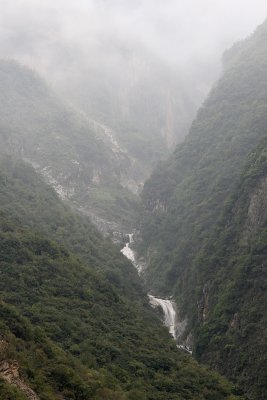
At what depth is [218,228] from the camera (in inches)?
4555

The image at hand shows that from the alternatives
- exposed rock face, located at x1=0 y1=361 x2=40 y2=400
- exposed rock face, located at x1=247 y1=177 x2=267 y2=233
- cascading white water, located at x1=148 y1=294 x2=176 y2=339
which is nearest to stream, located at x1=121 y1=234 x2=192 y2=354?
cascading white water, located at x1=148 y1=294 x2=176 y2=339

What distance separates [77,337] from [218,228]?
156 ft

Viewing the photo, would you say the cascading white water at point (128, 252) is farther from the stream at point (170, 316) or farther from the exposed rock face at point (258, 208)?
the exposed rock face at point (258, 208)

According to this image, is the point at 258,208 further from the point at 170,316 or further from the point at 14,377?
the point at 14,377

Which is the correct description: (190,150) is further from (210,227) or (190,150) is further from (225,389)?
(225,389)

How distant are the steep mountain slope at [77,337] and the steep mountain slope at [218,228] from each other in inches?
256

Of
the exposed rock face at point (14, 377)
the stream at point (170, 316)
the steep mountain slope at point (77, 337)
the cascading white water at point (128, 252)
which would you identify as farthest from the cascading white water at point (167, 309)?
the exposed rock face at point (14, 377)

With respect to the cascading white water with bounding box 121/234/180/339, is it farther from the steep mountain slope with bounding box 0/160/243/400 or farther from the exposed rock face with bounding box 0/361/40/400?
the exposed rock face with bounding box 0/361/40/400

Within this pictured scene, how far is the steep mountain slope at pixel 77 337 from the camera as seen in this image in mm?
53094

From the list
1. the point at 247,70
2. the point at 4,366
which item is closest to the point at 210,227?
the point at 247,70

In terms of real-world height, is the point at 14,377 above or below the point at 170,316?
below

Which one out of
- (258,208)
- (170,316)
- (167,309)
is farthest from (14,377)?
(167,309)

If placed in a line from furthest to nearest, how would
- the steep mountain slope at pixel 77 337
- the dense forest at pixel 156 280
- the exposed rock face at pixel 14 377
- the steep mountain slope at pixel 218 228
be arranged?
the steep mountain slope at pixel 218 228 < the dense forest at pixel 156 280 < the steep mountain slope at pixel 77 337 < the exposed rock face at pixel 14 377

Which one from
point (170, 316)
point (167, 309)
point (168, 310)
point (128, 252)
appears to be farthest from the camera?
point (128, 252)
